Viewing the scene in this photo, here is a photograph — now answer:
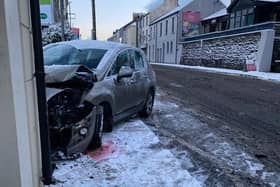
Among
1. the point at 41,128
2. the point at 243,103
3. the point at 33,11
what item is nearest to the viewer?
the point at 33,11

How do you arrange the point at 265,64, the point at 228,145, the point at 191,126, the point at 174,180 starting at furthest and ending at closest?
the point at 265,64, the point at 191,126, the point at 228,145, the point at 174,180

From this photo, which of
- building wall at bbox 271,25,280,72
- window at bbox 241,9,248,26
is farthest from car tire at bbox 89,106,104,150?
window at bbox 241,9,248,26

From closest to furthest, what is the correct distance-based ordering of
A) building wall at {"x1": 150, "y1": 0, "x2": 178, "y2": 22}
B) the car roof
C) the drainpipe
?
the drainpipe < the car roof < building wall at {"x1": 150, "y1": 0, "x2": 178, "y2": 22}

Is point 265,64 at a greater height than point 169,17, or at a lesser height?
lesser

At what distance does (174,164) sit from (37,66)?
2321 mm

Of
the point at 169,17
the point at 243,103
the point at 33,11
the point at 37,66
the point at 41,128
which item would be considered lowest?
the point at 243,103

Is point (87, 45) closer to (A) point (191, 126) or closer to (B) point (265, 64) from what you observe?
(A) point (191, 126)

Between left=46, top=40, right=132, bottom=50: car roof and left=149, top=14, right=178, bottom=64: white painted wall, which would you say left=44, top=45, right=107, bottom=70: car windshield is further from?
left=149, top=14, right=178, bottom=64: white painted wall

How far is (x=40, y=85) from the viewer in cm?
310

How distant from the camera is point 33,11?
2.95 m

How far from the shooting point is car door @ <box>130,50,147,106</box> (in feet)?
20.2

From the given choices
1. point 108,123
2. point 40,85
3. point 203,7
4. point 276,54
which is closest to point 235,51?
point 276,54

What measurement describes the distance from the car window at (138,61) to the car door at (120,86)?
59 centimetres

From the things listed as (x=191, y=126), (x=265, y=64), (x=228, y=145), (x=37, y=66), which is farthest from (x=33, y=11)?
(x=265, y=64)
